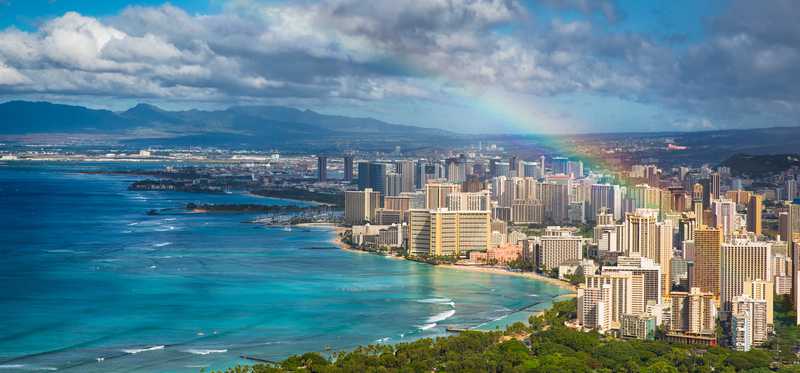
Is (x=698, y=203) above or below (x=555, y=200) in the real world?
above

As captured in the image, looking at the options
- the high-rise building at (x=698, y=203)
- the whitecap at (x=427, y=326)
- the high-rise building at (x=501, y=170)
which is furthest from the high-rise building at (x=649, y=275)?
the high-rise building at (x=501, y=170)

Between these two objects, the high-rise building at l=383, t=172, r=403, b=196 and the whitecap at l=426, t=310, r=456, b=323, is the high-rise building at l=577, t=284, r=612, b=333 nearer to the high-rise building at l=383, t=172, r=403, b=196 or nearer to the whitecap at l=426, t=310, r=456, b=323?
the whitecap at l=426, t=310, r=456, b=323

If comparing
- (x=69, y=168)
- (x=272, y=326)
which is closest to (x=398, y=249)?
(x=272, y=326)

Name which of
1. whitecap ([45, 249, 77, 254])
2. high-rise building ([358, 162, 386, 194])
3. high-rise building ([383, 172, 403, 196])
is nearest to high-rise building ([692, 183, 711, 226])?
high-rise building ([383, 172, 403, 196])

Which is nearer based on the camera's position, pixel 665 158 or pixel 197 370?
pixel 197 370

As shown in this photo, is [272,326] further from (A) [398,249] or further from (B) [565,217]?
(B) [565,217]

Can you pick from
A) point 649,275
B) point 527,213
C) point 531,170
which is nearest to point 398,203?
point 527,213

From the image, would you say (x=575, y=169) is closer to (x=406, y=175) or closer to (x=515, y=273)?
(x=406, y=175)

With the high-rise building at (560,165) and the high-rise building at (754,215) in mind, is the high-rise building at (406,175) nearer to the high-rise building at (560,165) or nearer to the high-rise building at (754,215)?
the high-rise building at (560,165)
